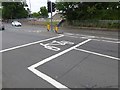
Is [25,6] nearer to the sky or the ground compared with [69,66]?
nearer to the sky

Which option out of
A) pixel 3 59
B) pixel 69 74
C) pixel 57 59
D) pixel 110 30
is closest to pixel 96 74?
pixel 69 74

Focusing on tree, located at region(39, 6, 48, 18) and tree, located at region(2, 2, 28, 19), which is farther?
tree, located at region(39, 6, 48, 18)

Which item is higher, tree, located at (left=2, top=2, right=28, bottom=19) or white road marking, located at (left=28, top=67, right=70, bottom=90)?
tree, located at (left=2, top=2, right=28, bottom=19)

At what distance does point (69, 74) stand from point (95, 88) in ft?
5.30

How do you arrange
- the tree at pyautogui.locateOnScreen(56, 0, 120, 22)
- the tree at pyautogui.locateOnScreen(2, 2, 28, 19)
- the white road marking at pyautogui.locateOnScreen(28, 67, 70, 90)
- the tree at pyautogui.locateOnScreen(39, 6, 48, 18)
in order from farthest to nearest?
the tree at pyautogui.locateOnScreen(39, 6, 48, 18) → the tree at pyautogui.locateOnScreen(2, 2, 28, 19) → the tree at pyautogui.locateOnScreen(56, 0, 120, 22) → the white road marking at pyautogui.locateOnScreen(28, 67, 70, 90)

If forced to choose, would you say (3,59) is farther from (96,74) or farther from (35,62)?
(96,74)

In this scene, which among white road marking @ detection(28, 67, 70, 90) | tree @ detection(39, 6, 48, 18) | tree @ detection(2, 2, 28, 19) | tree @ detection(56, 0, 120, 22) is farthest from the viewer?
tree @ detection(39, 6, 48, 18)

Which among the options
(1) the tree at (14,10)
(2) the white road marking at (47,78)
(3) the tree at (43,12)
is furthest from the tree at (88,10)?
(3) the tree at (43,12)

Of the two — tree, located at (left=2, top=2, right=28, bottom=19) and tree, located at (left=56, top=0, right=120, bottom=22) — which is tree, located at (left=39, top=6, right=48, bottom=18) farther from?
tree, located at (left=56, top=0, right=120, bottom=22)


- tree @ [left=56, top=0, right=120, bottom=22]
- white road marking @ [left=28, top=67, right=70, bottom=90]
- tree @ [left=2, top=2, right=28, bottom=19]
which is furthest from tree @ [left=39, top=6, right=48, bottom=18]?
white road marking @ [left=28, top=67, right=70, bottom=90]

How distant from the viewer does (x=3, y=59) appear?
11.1 metres

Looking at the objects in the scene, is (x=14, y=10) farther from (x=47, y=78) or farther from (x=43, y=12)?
(x=47, y=78)

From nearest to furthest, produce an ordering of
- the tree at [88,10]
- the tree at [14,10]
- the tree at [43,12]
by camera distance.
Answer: the tree at [88,10] < the tree at [14,10] < the tree at [43,12]

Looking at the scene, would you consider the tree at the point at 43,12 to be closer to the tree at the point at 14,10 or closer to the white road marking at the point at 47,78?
the tree at the point at 14,10
